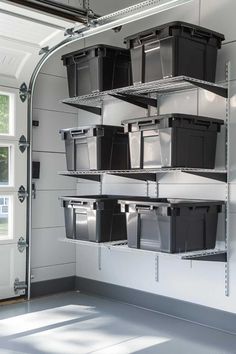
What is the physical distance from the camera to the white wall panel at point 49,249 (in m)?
5.02

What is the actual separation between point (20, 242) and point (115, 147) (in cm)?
145

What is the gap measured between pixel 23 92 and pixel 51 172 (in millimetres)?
924

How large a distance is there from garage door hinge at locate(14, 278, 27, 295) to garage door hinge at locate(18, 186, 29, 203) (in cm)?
84

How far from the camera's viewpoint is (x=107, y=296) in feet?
16.3

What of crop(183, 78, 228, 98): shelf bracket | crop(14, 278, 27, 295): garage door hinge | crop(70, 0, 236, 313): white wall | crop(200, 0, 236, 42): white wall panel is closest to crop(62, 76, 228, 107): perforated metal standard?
crop(183, 78, 228, 98): shelf bracket

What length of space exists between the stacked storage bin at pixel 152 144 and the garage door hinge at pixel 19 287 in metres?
0.87

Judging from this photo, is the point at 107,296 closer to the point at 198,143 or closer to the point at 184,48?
the point at 198,143

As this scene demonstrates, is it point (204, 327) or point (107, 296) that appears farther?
point (107, 296)

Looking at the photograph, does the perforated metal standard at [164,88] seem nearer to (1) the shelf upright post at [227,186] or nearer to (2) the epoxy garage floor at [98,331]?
(1) the shelf upright post at [227,186]

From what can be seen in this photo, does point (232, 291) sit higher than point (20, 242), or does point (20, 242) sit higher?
point (20, 242)

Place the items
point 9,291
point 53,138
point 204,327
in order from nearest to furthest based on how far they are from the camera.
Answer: point 204,327, point 9,291, point 53,138

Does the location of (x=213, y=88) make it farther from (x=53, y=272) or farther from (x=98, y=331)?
(x=53, y=272)

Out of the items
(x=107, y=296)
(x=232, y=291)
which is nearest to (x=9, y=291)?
(x=107, y=296)

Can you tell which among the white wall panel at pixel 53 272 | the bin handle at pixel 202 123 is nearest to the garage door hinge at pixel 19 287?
the white wall panel at pixel 53 272
